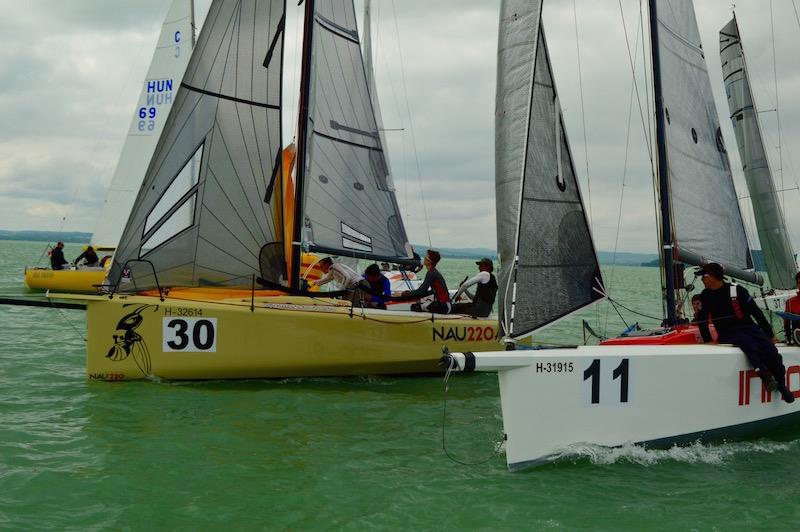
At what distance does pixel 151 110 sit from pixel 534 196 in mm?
16239

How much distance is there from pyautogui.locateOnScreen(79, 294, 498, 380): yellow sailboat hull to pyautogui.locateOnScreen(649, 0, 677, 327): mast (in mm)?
3363

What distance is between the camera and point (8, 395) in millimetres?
8281

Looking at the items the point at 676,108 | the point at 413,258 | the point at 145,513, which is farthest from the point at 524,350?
the point at 413,258

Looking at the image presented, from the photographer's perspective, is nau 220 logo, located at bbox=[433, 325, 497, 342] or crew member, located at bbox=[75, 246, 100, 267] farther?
crew member, located at bbox=[75, 246, 100, 267]

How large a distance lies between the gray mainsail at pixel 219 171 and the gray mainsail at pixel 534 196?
3.90 metres

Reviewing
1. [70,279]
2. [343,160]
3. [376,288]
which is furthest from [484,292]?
[70,279]

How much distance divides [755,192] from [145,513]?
43.8 feet

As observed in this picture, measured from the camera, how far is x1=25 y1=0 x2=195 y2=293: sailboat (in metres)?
19.9

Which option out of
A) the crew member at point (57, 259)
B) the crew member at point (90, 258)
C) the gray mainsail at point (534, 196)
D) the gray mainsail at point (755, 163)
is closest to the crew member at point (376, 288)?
the gray mainsail at point (534, 196)

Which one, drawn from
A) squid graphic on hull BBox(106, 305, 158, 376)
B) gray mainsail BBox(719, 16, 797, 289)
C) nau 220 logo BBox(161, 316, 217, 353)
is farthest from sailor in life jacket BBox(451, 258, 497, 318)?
gray mainsail BBox(719, 16, 797, 289)

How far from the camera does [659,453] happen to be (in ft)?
20.2

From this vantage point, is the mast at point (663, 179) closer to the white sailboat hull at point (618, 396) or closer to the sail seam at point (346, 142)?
the white sailboat hull at point (618, 396)

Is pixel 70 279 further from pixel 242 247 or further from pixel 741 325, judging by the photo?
pixel 741 325

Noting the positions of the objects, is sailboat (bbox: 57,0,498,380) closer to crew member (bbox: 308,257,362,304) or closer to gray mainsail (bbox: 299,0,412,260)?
gray mainsail (bbox: 299,0,412,260)
